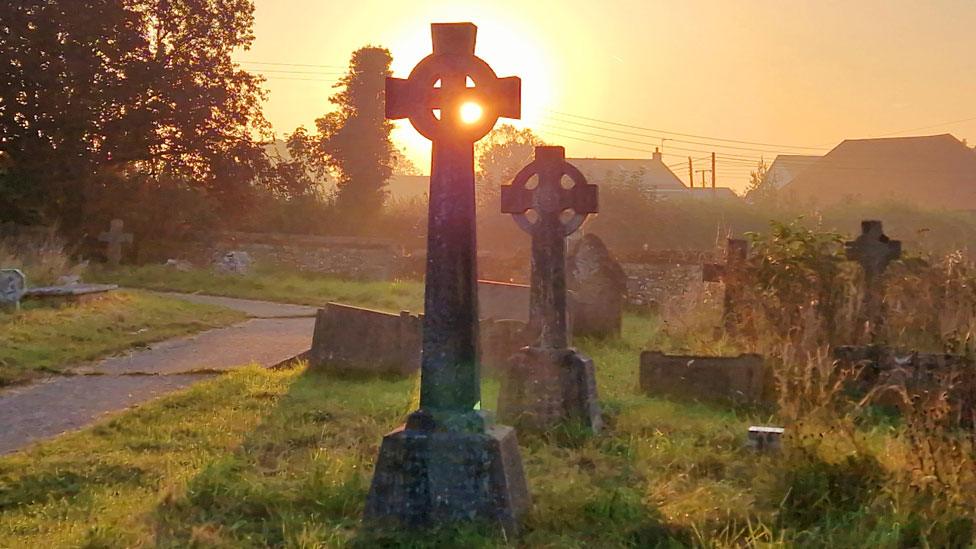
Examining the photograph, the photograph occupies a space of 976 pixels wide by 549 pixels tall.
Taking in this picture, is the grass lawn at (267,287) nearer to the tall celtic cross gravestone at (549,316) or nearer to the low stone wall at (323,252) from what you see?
the low stone wall at (323,252)

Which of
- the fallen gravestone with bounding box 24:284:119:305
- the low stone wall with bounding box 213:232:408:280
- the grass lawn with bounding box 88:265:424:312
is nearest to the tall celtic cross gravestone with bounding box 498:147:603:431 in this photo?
the fallen gravestone with bounding box 24:284:119:305

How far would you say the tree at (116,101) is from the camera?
2369 centimetres

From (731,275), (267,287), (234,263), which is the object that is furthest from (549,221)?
(234,263)

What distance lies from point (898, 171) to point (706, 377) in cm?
5701

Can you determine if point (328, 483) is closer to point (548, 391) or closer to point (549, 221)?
point (548, 391)

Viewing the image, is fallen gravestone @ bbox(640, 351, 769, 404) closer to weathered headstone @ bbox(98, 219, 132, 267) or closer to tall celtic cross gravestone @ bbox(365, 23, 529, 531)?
tall celtic cross gravestone @ bbox(365, 23, 529, 531)

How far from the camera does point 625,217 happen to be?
107 feet

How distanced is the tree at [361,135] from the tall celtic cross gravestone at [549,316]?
26.5m

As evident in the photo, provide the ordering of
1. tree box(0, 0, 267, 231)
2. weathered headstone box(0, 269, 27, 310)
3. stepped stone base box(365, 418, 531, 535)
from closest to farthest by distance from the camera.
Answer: stepped stone base box(365, 418, 531, 535)
weathered headstone box(0, 269, 27, 310)
tree box(0, 0, 267, 231)

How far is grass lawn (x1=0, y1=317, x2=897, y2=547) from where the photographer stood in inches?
178

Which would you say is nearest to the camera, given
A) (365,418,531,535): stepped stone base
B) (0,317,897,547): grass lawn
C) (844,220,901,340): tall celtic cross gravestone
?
(0,317,897,547): grass lawn

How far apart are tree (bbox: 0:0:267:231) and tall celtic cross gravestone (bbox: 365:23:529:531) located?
20.6m

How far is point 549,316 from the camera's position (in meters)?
7.56

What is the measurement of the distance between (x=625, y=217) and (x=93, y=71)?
668 inches
